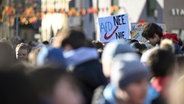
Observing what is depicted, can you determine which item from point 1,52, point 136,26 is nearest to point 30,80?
point 1,52

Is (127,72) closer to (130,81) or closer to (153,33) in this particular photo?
(130,81)

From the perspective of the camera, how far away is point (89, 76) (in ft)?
14.9

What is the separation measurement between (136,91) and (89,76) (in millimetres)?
1240

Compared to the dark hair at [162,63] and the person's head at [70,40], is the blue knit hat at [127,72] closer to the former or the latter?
the dark hair at [162,63]

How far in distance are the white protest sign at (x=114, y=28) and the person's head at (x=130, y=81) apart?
755 cm

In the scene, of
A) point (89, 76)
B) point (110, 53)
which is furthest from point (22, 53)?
point (110, 53)

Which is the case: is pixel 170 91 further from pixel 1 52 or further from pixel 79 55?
pixel 1 52

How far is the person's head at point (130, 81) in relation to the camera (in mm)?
3281

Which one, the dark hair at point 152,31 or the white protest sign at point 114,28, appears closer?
the dark hair at point 152,31

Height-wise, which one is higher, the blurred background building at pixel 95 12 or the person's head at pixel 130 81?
the person's head at pixel 130 81

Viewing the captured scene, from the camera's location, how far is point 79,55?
4.38 meters

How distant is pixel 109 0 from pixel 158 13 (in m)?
5.03

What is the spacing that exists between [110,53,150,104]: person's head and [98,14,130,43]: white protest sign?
7547mm

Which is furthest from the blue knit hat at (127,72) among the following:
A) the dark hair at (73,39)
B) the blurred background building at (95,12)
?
the blurred background building at (95,12)
